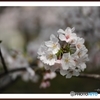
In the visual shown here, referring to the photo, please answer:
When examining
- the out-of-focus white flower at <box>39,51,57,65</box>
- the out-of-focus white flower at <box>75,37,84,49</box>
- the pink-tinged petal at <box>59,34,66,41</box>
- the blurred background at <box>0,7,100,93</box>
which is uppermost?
the pink-tinged petal at <box>59,34,66,41</box>

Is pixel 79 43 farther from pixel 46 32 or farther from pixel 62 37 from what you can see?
pixel 46 32

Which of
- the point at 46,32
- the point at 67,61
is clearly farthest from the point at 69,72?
the point at 46,32

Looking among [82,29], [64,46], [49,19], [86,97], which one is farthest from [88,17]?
[49,19]

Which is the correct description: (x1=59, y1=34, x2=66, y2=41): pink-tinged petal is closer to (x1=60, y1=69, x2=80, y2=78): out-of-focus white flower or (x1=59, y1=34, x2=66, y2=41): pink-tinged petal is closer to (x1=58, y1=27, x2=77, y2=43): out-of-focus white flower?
(x1=58, y1=27, x2=77, y2=43): out-of-focus white flower

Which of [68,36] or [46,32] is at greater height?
[68,36]

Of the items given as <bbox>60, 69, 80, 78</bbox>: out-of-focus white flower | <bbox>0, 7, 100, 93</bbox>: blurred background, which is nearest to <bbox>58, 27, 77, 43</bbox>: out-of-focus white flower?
<bbox>60, 69, 80, 78</bbox>: out-of-focus white flower

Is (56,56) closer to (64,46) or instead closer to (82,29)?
(64,46)

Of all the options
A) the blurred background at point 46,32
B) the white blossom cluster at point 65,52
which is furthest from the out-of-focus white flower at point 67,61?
the blurred background at point 46,32
